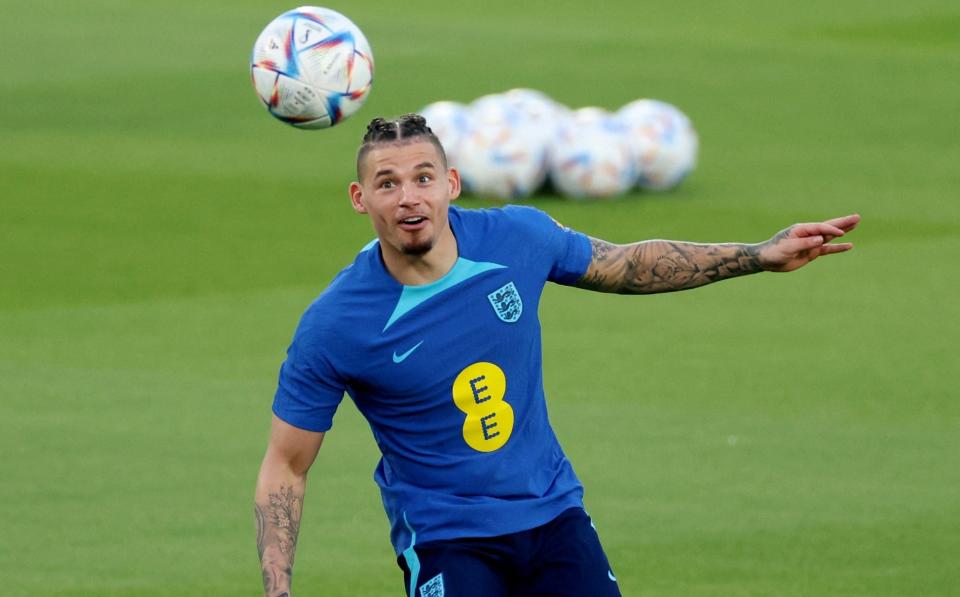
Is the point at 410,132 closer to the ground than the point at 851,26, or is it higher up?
closer to the ground

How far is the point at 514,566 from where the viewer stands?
5.95 m

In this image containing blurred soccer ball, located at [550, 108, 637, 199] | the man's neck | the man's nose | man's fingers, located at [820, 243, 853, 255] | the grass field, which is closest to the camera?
the man's nose

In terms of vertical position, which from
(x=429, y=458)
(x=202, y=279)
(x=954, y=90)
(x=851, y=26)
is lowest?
(x=429, y=458)

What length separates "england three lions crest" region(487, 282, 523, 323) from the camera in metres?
6.08

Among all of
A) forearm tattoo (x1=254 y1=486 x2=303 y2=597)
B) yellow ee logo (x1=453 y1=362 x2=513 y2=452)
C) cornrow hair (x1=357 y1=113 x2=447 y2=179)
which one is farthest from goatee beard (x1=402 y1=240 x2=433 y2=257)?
forearm tattoo (x1=254 y1=486 x2=303 y2=597)

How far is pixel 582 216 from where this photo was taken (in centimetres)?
1786

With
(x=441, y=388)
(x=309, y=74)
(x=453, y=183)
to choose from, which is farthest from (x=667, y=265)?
(x=309, y=74)

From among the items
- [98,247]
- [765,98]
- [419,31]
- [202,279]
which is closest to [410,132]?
[202,279]

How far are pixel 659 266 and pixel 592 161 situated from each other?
1202cm

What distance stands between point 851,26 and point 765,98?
9.49 m

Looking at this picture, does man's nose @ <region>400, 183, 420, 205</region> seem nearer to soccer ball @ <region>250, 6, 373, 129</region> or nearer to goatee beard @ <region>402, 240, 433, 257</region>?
goatee beard @ <region>402, 240, 433, 257</region>

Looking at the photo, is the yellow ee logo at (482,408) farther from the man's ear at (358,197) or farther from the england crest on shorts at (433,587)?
the man's ear at (358,197)

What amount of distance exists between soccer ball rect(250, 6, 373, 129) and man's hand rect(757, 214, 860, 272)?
470 centimetres

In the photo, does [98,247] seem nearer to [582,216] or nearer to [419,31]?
[582,216]
